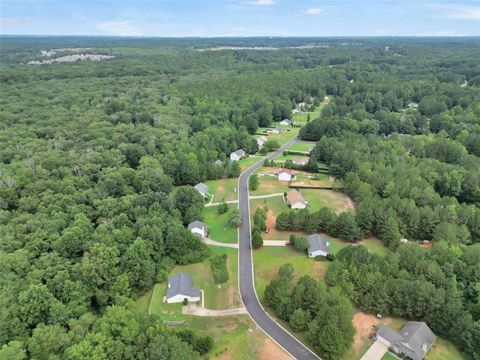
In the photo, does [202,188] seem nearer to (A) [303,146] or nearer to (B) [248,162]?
(B) [248,162]

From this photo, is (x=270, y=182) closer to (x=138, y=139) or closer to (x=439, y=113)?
(x=138, y=139)

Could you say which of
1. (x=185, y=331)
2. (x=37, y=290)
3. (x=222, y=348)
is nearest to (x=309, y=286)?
(x=222, y=348)

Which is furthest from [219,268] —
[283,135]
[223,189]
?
[283,135]

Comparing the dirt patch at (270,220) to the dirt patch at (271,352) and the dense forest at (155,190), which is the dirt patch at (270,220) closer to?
the dense forest at (155,190)

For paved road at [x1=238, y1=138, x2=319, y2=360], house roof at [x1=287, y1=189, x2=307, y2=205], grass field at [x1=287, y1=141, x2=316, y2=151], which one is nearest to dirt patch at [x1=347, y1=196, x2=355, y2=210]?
house roof at [x1=287, y1=189, x2=307, y2=205]

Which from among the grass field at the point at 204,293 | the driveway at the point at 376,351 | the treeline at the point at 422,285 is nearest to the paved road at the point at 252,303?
the grass field at the point at 204,293

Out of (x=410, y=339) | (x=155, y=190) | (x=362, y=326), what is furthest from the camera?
(x=155, y=190)

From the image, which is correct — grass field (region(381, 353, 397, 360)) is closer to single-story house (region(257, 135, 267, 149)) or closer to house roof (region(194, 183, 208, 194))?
house roof (region(194, 183, 208, 194))
